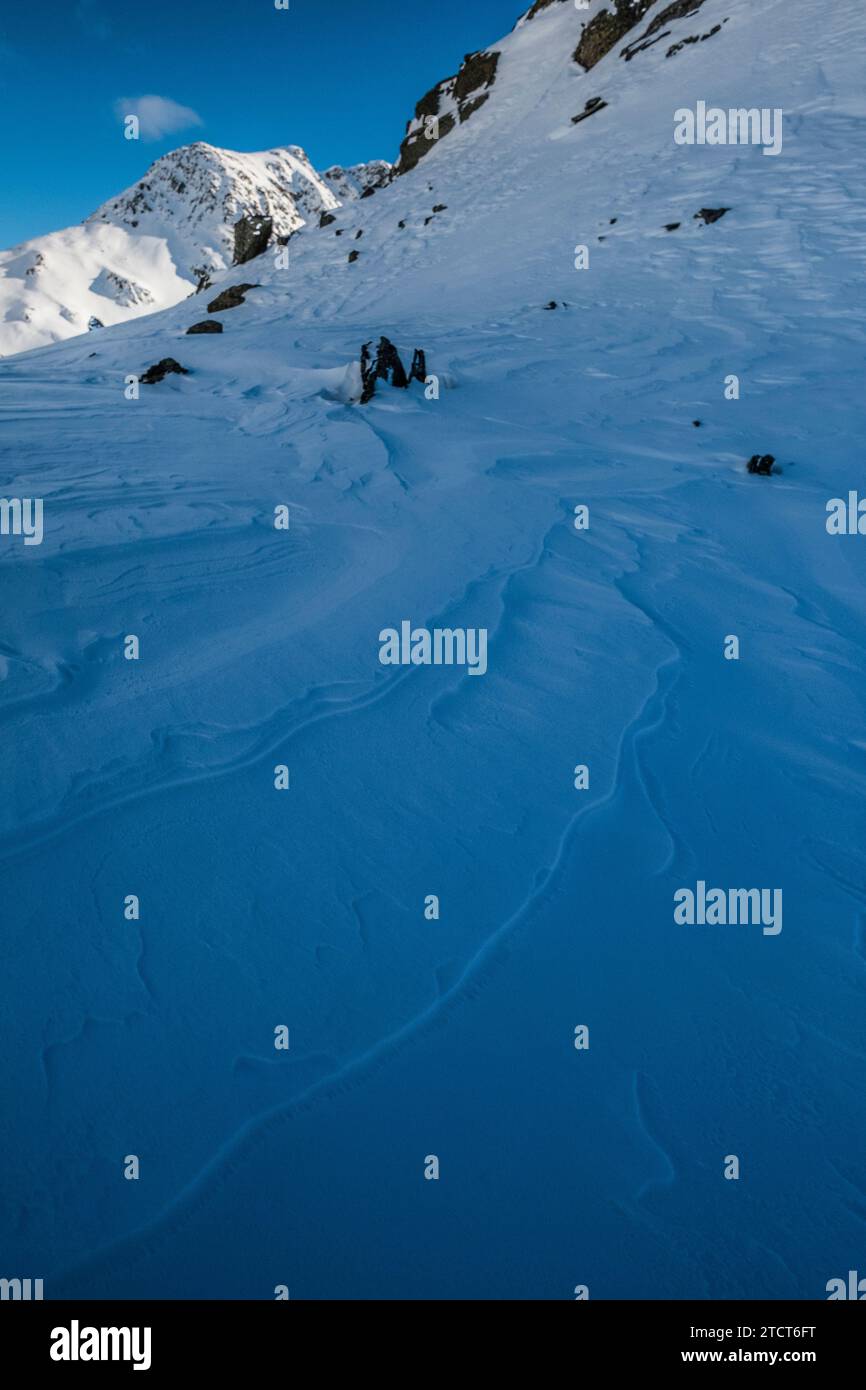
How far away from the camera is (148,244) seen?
18425 cm

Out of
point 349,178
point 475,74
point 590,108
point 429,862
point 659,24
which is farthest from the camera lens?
point 349,178

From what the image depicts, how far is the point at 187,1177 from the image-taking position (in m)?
1.70

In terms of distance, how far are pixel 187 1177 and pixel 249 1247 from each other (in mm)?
210

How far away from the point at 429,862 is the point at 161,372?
29.0 feet

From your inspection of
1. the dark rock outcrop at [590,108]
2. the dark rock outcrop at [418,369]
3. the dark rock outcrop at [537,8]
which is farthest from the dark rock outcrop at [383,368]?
the dark rock outcrop at [537,8]

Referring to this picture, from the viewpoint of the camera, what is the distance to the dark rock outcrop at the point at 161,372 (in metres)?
9.05

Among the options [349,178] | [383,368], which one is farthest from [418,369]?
[349,178]

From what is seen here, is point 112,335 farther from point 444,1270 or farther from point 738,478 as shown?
point 444,1270

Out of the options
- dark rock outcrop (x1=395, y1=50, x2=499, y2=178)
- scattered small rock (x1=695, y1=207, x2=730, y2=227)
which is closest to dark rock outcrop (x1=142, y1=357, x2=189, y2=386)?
scattered small rock (x1=695, y1=207, x2=730, y2=227)

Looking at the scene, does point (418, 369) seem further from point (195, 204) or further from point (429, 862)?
point (195, 204)

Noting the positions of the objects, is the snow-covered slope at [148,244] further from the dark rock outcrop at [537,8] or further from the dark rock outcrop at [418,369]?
the dark rock outcrop at [418,369]

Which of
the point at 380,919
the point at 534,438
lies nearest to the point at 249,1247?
the point at 380,919

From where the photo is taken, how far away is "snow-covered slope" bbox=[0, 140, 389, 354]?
6447 inches

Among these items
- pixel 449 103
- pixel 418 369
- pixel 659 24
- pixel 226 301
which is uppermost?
pixel 449 103
